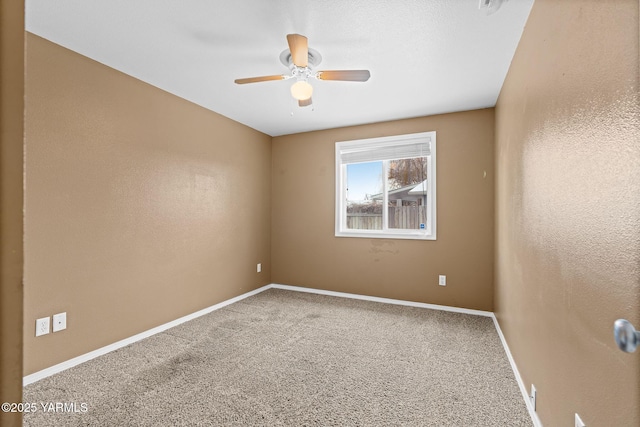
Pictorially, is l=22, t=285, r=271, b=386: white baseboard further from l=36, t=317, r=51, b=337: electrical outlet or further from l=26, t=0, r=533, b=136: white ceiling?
l=26, t=0, r=533, b=136: white ceiling

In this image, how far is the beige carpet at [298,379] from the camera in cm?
168

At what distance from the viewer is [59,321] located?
2129mm

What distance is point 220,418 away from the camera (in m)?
1.66

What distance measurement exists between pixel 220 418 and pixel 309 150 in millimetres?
3410

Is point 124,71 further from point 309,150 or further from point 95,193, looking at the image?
A: point 309,150

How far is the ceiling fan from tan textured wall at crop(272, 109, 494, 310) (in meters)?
1.82

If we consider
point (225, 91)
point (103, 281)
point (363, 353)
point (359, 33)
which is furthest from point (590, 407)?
point (225, 91)

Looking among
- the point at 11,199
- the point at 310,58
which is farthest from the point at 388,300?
the point at 11,199

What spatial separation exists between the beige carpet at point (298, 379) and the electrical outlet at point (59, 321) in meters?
0.32

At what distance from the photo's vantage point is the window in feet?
12.0

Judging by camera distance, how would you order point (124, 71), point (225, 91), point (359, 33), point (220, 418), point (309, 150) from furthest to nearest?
point (309, 150), point (225, 91), point (124, 71), point (359, 33), point (220, 418)

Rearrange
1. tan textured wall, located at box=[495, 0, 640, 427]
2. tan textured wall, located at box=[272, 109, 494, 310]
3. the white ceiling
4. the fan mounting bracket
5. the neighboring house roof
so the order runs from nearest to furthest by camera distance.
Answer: tan textured wall, located at box=[495, 0, 640, 427]
the white ceiling
the fan mounting bracket
tan textured wall, located at box=[272, 109, 494, 310]
the neighboring house roof

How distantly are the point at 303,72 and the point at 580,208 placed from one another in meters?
1.88

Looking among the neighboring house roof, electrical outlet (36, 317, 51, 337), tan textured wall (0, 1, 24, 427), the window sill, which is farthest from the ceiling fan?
electrical outlet (36, 317, 51, 337)
